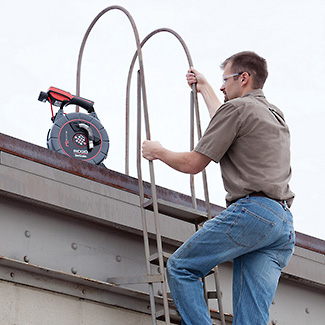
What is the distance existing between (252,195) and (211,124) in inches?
19.8

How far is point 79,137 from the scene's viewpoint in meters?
5.96

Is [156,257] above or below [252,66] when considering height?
below

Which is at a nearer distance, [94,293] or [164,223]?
[94,293]

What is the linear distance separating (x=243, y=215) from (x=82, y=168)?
124 cm

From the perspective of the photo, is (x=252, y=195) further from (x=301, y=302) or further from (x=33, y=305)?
(x=301, y=302)

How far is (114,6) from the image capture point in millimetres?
6023

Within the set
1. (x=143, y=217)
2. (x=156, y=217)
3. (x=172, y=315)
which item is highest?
(x=143, y=217)

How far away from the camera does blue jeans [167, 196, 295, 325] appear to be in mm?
4391

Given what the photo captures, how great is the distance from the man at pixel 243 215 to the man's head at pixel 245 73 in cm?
23

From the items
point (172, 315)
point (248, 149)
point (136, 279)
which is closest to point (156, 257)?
point (136, 279)

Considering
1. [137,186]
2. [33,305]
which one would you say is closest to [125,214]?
[137,186]

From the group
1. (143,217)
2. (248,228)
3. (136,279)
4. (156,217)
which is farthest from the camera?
(143,217)

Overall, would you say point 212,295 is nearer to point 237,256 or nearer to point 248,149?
point 237,256

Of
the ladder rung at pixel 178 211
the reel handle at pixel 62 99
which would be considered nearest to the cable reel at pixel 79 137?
the reel handle at pixel 62 99
